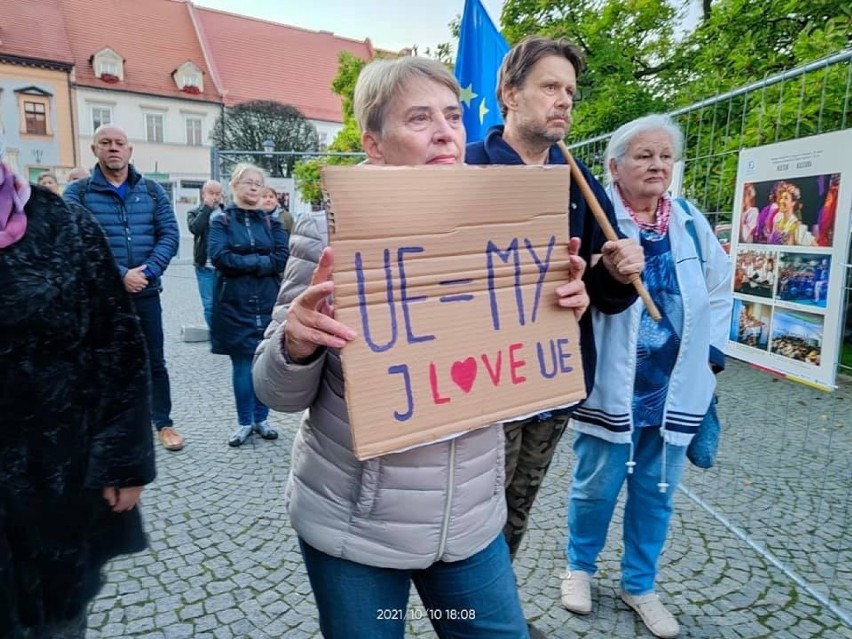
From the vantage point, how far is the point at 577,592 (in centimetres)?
258

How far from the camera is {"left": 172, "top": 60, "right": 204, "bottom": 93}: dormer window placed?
37219 millimetres

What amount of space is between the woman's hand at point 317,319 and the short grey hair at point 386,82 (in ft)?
1.49

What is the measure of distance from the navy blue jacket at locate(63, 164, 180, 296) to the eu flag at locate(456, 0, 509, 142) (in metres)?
2.32

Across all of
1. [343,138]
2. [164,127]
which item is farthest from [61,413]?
[164,127]

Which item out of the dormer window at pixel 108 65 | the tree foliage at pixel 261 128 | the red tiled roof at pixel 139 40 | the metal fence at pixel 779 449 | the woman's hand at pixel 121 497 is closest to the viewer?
the woman's hand at pixel 121 497

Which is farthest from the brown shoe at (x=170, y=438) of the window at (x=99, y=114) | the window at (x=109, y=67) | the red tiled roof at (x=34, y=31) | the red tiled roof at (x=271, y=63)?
the red tiled roof at (x=271, y=63)

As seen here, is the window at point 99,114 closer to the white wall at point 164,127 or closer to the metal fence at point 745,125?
the white wall at point 164,127

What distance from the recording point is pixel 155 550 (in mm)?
2984

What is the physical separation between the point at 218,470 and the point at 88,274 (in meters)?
2.68

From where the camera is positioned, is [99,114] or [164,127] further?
[164,127]

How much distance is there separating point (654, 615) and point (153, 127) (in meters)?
40.3

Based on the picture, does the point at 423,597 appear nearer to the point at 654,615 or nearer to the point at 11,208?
the point at 11,208

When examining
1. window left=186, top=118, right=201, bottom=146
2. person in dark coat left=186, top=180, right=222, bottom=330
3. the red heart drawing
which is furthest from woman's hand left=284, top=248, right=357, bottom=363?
window left=186, top=118, right=201, bottom=146

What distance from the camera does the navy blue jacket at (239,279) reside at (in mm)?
4344
